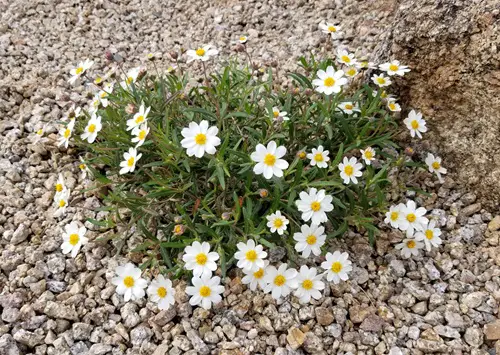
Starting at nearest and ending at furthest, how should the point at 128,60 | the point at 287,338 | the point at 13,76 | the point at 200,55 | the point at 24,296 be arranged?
the point at 287,338
the point at 24,296
the point at 200,55
the point at 13,76
the point at 128,60

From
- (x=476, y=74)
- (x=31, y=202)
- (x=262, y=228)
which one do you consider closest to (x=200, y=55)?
(x=262, y=228)

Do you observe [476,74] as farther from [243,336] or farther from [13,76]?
[13,76]

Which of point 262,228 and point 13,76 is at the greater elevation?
point 13,76

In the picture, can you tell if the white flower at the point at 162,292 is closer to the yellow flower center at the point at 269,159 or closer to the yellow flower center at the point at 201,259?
the yellow flower center at the point at 201,259

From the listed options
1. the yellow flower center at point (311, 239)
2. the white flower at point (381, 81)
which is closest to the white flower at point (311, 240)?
the yellow flower center at point (311, 239)

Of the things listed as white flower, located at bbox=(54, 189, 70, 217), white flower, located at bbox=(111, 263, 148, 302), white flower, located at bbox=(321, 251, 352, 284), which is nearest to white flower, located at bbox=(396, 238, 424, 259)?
white flower, located at bbox=(321, 251, 352, 284)

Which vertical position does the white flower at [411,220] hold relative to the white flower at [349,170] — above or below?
below
